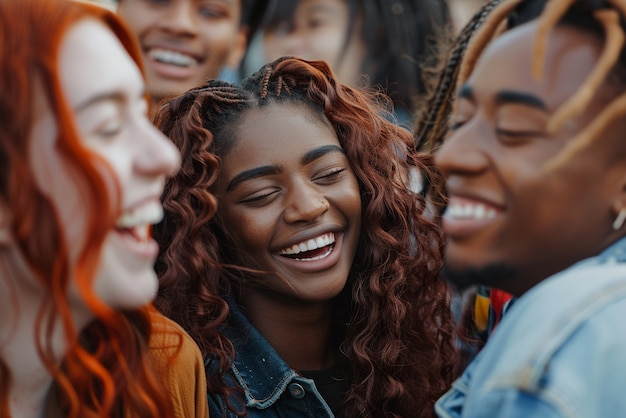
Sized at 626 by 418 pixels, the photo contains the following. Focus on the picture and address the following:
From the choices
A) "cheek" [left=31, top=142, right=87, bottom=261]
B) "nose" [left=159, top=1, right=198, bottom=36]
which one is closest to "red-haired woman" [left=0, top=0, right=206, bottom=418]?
"cheek" [left=31, top=142, right=87, bottom=261]

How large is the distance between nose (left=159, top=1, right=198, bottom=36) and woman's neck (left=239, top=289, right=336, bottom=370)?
1.86 metres

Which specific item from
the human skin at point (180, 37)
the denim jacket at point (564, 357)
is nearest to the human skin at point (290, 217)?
the denim jacket at point (564, 357)

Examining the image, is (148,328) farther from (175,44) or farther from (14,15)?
(175,44)

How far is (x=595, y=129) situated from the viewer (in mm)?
1594

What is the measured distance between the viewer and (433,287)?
117 inches

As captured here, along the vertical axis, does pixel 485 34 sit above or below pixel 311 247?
above

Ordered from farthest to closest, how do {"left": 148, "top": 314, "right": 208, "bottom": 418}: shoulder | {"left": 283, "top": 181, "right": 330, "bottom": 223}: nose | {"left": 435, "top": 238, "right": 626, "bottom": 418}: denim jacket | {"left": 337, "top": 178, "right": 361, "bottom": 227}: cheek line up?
1. {"left": 337, "top": 178, "right": 361, "bottom": 227}: cheek
2. {"left": 283, "top": 181, "right": 330, "bottom": 223}: nose
3. {"left": 148, "top": 314, "right": 208, "bottom": 418}: shoulder
4. {"left": 435, "top": 238, "right": 626, "bottom": 418}: denim jacket

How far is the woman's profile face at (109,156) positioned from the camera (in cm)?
167

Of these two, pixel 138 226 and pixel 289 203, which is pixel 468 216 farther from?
pixel 289 203

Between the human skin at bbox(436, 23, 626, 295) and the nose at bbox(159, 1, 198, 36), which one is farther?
the nose at bbox(159, 1, 198, 36)

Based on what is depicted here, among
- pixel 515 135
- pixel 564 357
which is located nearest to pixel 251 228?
pixel 515 135

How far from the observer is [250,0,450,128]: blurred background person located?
16.8ft

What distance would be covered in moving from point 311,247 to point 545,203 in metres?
1.12

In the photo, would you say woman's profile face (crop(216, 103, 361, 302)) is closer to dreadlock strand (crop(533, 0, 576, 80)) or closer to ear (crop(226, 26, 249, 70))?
dreadlock strand (crop(533, 0, 576, 80))
